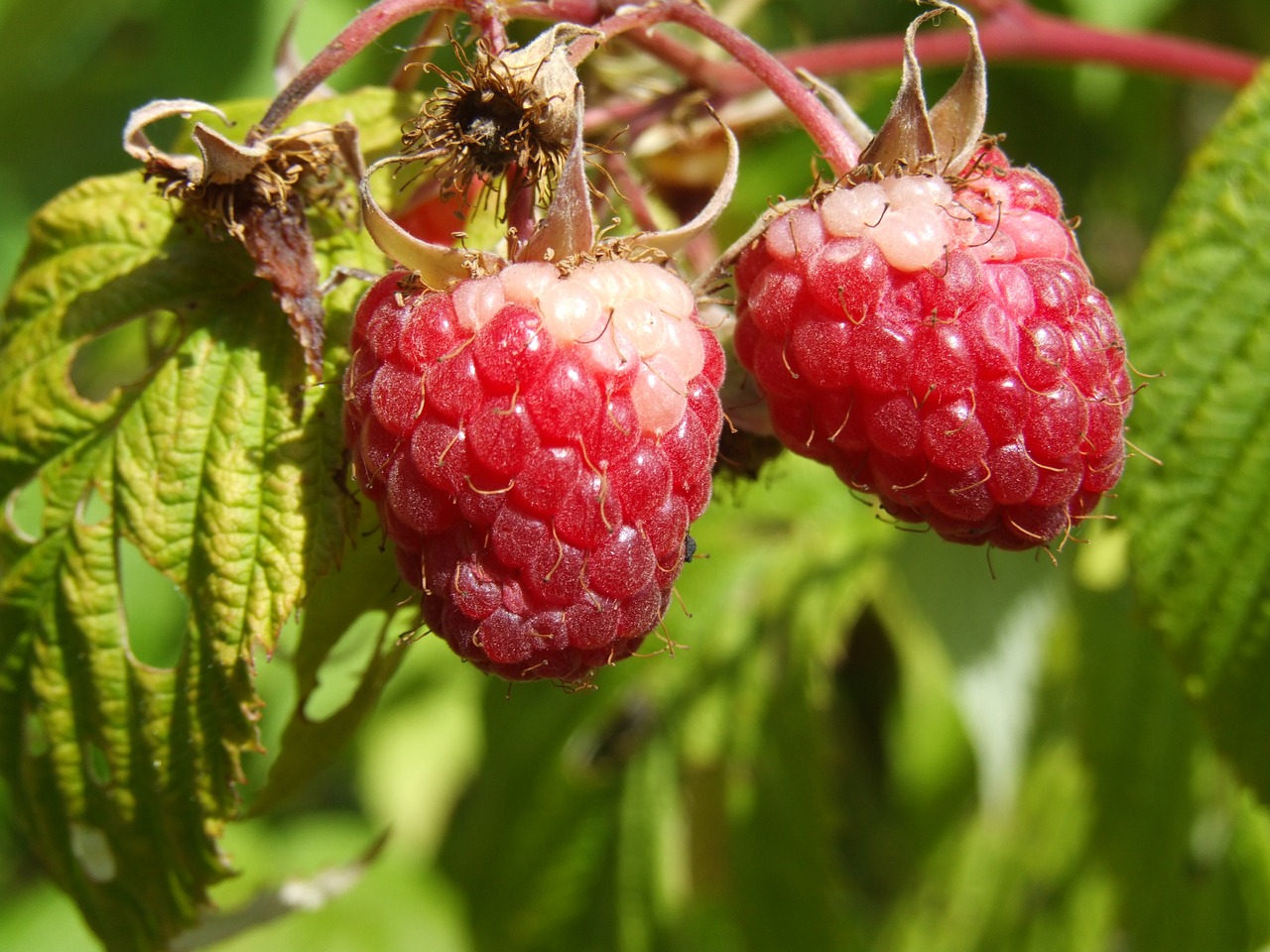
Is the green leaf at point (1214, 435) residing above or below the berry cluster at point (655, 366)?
below

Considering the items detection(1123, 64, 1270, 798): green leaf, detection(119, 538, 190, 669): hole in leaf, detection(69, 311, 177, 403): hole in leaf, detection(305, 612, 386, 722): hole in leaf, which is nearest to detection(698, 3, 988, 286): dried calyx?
detection(1123, 64, 1270, 798): green leaf

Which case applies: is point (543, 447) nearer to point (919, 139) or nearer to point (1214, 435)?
point (919, 139)

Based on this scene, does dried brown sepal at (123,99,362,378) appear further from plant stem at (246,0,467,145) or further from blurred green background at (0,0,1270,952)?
blurred green background at (0,0,1270,952)

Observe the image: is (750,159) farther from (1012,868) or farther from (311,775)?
(1012,868)

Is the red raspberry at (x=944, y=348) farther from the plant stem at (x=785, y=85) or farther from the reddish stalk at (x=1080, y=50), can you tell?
the reddish stalk at (x=1080, y=50)

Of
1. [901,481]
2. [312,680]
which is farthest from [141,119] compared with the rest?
[901,481]

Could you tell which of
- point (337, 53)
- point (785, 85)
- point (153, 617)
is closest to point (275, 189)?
point (337, 53)

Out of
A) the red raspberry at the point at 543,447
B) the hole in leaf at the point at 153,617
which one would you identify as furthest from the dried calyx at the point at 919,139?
the hole in leaf at the point at 153,617
